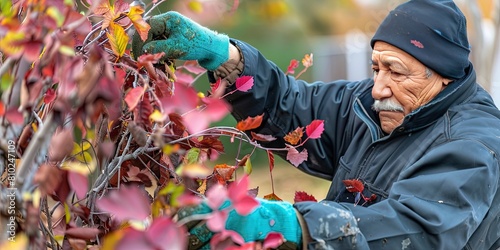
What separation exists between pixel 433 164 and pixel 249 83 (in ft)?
2.09

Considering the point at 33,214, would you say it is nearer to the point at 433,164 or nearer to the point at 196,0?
the point at 196,0

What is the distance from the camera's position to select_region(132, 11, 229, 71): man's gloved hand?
2379mm

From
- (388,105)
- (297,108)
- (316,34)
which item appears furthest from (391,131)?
(316,34)

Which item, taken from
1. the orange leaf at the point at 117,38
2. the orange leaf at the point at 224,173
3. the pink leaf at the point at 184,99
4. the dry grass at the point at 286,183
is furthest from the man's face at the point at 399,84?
the dry grass at the point at 286,183

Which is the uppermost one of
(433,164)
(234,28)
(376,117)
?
(433,164)

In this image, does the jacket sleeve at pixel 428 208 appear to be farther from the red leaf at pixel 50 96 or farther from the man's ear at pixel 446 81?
the red leaf at pixel 50 96

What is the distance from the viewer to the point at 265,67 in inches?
111

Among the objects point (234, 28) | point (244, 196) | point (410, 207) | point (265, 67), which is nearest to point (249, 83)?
point (265, 67)

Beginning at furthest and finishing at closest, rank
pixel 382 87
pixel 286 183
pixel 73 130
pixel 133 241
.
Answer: pixel 286 183, pixel 382 87, pixel 73 130, pixel 133 241

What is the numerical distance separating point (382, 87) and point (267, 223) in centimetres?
96

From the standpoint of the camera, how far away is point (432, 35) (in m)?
2.51

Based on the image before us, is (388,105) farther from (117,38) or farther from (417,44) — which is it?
(117,38)

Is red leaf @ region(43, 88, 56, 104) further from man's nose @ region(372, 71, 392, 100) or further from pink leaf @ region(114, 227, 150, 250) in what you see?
man's nose @ region(372, 71, 392, 100)

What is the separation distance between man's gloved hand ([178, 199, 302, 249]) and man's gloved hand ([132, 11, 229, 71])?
0.78 meters
